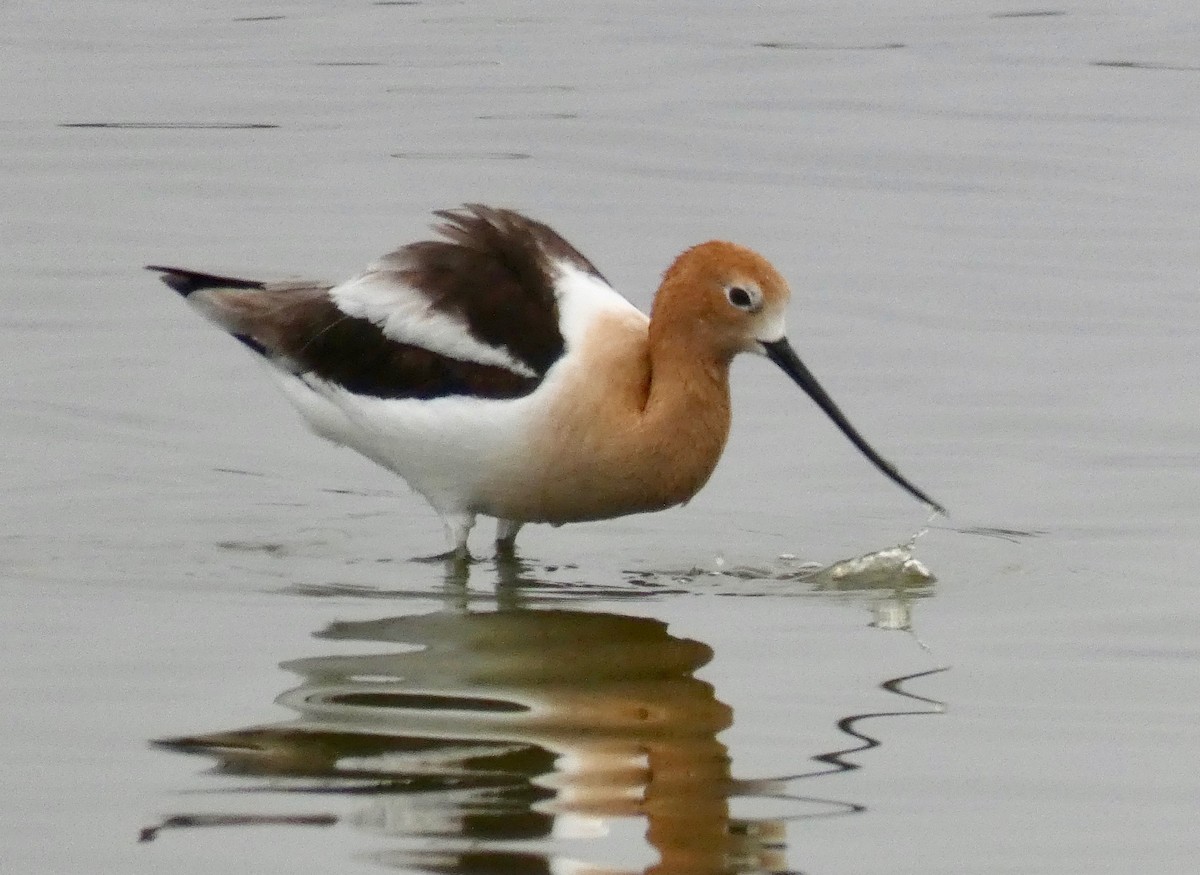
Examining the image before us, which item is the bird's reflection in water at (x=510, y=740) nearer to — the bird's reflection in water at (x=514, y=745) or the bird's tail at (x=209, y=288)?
the bird's reflection in water at (x=514, y=745)

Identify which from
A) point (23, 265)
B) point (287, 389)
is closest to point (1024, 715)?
point (287, 389)

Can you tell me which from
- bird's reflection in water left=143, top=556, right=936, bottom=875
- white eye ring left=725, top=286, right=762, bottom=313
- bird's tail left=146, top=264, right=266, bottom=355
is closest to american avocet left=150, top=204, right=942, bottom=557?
white eye ring left=725, top=286, right=762, bottom=313

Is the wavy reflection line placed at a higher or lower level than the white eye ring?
lower

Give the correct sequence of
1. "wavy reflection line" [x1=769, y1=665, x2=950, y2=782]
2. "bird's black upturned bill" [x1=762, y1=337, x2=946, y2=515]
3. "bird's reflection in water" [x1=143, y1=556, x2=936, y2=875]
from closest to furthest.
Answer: "bird's reflection in water" [x1=143, y1=556, x2=936, y2=875], "wavy reflection line" [x1=769, y1=665, x2=950, y2=782], "bird's black upturned bill" [x1=762, y1=337, x2=946, y2=515]

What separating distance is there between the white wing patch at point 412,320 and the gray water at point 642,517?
79cm

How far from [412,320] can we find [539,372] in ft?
2.29

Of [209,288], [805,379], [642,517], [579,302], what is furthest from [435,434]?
[209,288]

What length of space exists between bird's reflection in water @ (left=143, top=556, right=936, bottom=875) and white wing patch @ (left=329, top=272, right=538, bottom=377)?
2.90ft

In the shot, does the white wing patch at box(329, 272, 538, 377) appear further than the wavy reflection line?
Yes

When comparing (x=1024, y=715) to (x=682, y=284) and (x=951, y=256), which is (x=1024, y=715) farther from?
(x=951, y=256)

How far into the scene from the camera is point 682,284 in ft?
29.8

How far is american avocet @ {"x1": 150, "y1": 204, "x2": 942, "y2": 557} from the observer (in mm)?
9023

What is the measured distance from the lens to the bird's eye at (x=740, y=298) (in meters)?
9.05

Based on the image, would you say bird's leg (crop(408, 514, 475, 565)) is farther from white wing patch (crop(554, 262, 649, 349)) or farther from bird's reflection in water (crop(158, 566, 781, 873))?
white wing patch (crop(554, 262, 649, 349))
